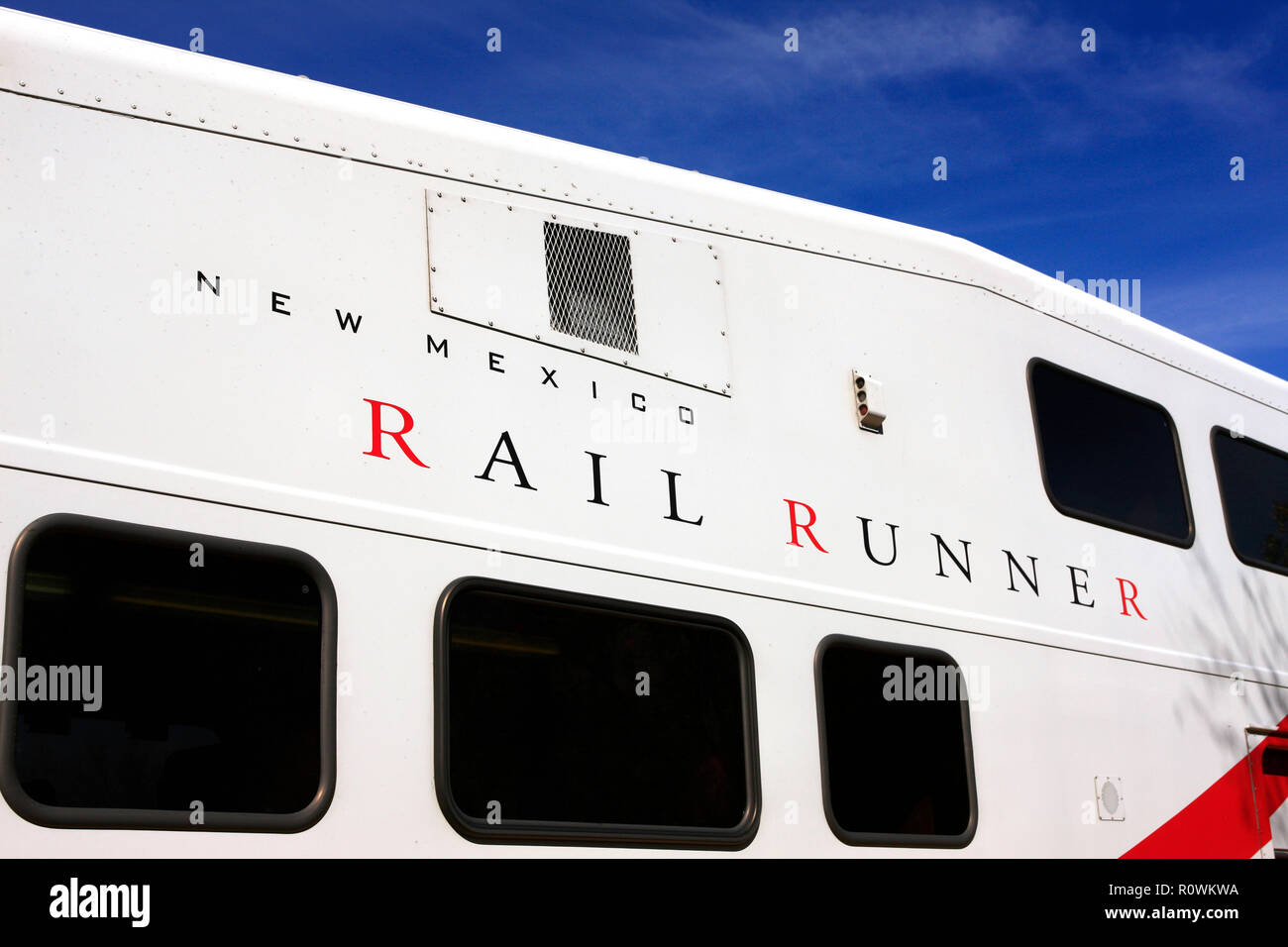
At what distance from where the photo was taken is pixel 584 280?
4.32 metres

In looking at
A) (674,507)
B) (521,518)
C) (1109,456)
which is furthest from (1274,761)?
(521,518)

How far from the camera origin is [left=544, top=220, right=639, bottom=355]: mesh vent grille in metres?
4.26

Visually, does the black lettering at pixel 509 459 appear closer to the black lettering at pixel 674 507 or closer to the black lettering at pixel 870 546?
the black lettering at pixel 674 507

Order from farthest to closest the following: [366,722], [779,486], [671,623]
A: 1. [779,486]
2. [671,623]
3. [366,722]

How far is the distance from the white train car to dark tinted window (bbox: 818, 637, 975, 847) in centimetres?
2

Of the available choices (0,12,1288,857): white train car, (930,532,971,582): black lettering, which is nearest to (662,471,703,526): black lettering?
(0,12,1288,857): white train car

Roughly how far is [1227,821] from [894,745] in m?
2.02

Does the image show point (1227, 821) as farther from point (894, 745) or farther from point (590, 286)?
point (590, 286)

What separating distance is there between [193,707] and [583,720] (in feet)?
3.54

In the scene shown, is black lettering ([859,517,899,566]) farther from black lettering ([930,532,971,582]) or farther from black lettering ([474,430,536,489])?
black lettering ([474,430,536,489])
